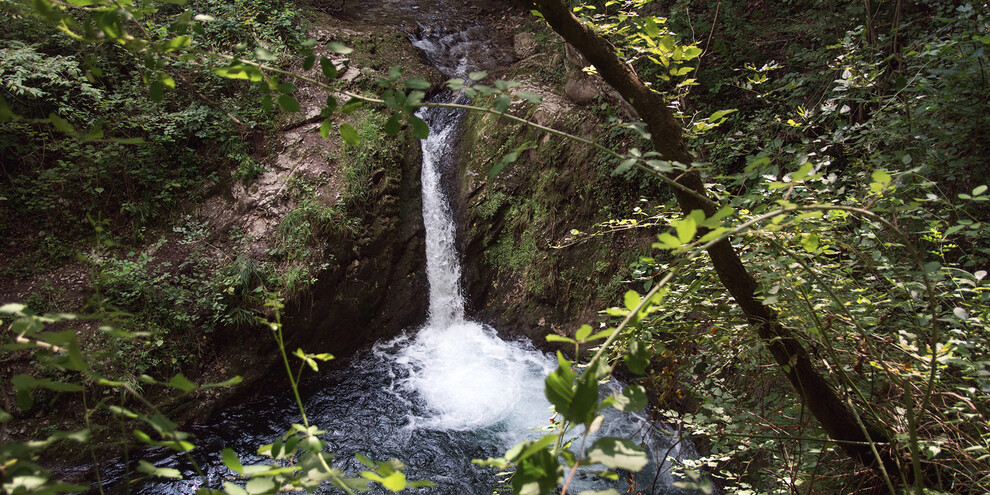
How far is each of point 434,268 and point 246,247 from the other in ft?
8.13

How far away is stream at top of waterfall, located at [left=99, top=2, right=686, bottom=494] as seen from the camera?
4285mm

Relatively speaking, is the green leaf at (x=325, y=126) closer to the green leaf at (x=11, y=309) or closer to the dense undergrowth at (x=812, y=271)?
the dense undergrowth at (x=812, y=271)

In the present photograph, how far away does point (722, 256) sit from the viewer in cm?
147

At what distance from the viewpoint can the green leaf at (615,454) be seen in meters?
0.65

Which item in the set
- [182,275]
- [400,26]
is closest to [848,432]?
[182,275]

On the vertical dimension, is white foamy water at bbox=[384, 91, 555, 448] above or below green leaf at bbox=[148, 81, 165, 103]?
below

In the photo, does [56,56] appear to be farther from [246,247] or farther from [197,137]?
[246,247]

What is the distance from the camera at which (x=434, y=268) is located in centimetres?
684

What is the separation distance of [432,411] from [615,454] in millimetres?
4829

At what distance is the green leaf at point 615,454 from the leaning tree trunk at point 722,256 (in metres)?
0.83

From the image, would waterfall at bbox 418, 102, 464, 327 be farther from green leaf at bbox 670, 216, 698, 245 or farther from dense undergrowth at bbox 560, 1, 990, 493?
green leaf at bbox 670, 216, 698, 245

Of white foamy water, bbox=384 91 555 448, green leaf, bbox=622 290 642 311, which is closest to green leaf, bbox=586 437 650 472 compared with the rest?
green leaf, bbox=622 290 642 311

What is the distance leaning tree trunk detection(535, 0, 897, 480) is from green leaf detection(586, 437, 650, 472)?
83cm

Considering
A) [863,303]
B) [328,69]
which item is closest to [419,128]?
[328,69]
